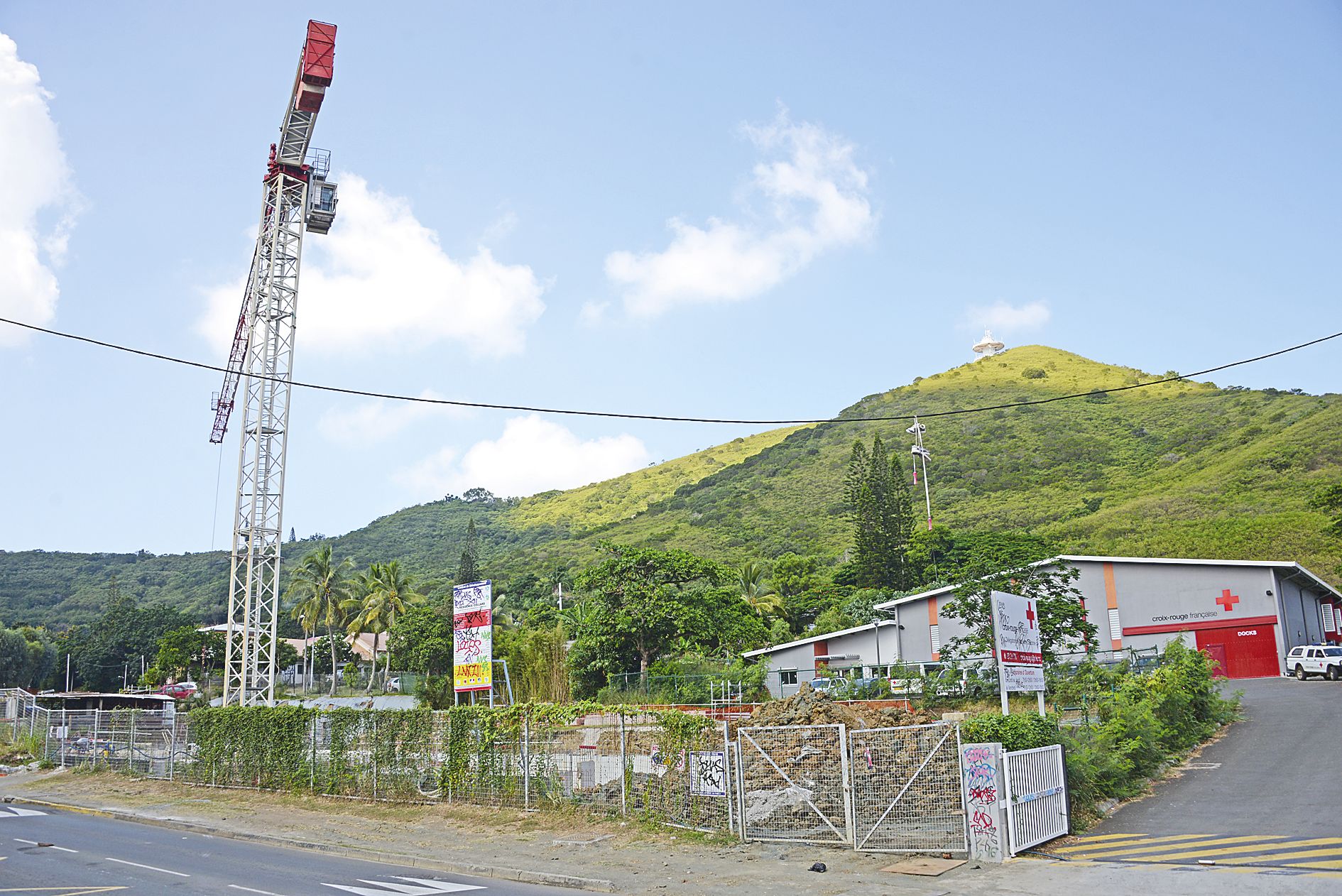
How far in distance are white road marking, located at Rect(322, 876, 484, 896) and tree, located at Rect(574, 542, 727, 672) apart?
3132 cm

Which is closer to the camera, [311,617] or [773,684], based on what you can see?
[773,684]

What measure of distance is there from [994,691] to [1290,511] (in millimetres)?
47347

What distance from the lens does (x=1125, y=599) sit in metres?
44.3

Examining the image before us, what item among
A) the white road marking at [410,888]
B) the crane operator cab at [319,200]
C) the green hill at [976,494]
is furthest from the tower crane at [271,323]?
the green hill at [976,494]

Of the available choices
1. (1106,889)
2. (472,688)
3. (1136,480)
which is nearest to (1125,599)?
(472,688)

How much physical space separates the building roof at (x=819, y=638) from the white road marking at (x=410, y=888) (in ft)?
121

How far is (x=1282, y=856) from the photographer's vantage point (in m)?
12.2

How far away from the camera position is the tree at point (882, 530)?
73.6m

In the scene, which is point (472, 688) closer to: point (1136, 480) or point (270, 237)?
point (270, 237)

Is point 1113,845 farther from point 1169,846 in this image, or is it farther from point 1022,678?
point 1022,678

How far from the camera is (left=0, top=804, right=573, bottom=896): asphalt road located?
41.6 feet

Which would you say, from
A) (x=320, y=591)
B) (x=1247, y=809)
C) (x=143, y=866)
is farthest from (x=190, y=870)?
(x=320, y=591)

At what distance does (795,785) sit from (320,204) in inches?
1483

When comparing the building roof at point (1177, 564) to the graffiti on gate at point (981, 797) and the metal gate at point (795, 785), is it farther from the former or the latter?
the graffiti on gate at point (981, 797)
